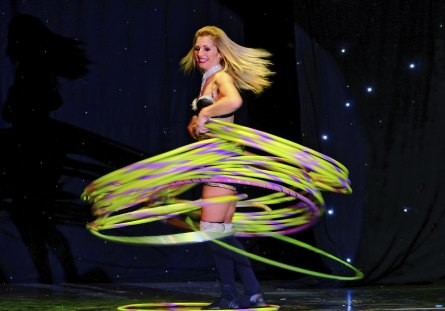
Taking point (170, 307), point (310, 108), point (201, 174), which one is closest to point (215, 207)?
point (201, 174)

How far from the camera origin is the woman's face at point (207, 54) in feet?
A: 15.4

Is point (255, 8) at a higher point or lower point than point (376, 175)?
higher

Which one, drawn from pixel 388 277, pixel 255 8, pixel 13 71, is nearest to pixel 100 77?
pixel 13 71

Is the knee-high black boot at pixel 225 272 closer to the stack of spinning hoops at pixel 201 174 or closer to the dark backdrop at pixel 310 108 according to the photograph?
the stack of spinning hoops at pixel 201 174

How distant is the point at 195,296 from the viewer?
18.5 feet

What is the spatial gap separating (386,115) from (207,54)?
103 inches

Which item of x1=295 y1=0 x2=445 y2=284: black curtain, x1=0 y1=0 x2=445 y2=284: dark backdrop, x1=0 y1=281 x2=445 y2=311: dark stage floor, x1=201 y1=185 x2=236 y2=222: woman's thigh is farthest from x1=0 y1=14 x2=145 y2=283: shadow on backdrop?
x1=201 y1=185 x2=236 y2=222: woman's thigh

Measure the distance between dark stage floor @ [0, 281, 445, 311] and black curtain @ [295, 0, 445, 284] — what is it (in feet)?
1.41

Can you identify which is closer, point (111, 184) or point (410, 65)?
point (111, 184)

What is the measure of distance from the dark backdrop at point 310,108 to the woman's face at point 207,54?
215cm

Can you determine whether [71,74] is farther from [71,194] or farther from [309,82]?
[309,82]

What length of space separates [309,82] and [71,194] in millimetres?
1978

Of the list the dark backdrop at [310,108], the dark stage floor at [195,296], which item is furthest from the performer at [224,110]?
the dark backdrop at [310,108]

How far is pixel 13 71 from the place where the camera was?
6.59 meters
